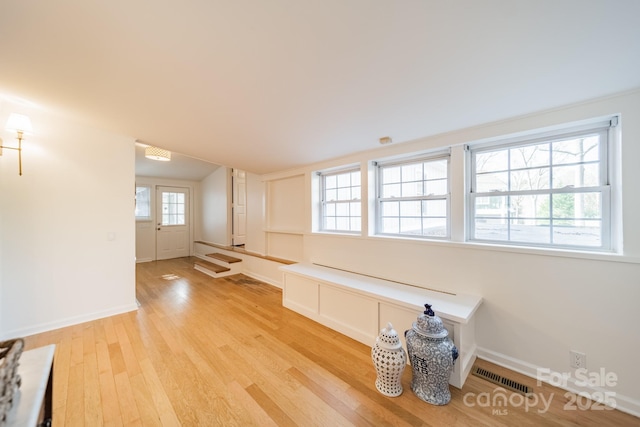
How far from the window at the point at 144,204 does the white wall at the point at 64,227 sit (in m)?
3.61

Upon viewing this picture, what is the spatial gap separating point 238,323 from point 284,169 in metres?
2.50

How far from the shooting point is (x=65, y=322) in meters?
2.76

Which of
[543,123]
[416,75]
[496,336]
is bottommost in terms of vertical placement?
[496,336]

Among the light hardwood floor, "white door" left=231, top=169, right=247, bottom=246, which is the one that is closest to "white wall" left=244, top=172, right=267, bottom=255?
"white door" left=231, top=169, right=247, bottom=246

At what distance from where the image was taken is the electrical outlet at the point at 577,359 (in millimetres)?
1666

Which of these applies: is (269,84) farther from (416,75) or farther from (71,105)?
(71,105)

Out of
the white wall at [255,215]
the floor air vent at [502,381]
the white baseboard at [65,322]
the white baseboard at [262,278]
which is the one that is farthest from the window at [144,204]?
the floor air vent at [502,381]

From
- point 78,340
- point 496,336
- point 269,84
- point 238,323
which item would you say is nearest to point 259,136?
point 269,84

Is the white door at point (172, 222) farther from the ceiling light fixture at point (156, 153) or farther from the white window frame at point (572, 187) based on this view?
the white window frame at point (572, 187)

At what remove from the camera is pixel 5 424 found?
68cm

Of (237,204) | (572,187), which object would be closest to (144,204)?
(237,204)

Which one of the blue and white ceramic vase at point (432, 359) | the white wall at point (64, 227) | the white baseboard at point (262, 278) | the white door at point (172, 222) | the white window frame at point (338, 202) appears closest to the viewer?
the blue and white ceramic vase at point (432, 359)

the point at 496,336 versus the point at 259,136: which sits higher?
the point at 259,136

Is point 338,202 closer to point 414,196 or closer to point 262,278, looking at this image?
point 414,196
